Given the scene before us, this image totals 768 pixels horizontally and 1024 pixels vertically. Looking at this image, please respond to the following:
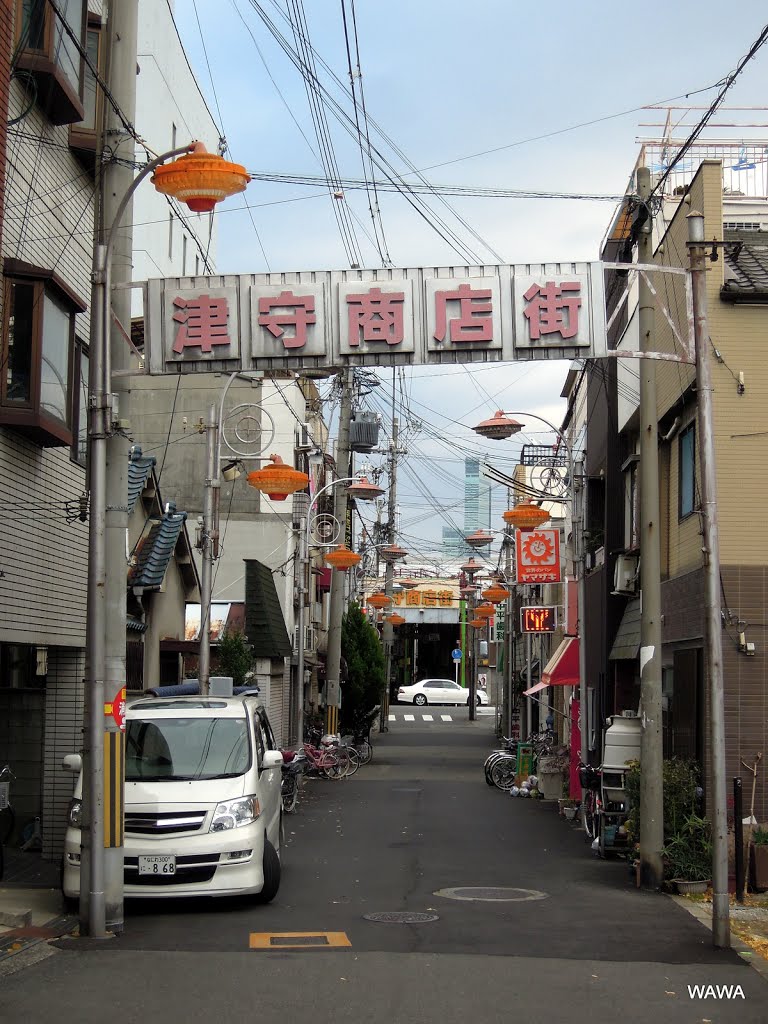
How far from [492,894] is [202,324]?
7.04 m

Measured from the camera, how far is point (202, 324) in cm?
1210

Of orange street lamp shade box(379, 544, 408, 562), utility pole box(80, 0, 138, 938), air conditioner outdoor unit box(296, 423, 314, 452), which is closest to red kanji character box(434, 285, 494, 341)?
utility pole box(80, 0, 138, 938)

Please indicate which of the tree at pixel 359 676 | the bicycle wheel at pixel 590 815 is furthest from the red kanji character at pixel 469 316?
the tree at pixel 359 676

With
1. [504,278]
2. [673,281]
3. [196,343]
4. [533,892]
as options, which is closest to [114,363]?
[196,343]

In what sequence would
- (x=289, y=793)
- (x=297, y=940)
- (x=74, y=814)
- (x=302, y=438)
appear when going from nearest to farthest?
(x=297, y=940) < (x=74, y=814) < (x=289, y=793) < (x=302, y=438)

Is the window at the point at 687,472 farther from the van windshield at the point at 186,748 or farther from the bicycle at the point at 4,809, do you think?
the bicycle at the point at 4,809

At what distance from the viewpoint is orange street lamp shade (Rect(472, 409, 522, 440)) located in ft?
62.5

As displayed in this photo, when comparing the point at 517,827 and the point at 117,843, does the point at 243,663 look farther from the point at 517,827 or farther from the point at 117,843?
the point at 117,843

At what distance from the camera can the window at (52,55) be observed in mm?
13234

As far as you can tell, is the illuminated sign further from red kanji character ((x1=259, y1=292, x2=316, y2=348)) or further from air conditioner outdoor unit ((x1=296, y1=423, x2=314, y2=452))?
red kanji character ((x1=259, y1=292, x2=316, y2=348))

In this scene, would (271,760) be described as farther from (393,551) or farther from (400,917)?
(393,551)

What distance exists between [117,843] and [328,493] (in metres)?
35.8

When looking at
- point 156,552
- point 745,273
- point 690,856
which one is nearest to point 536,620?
point 156,552

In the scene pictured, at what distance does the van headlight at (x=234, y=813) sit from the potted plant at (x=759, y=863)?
565cm
